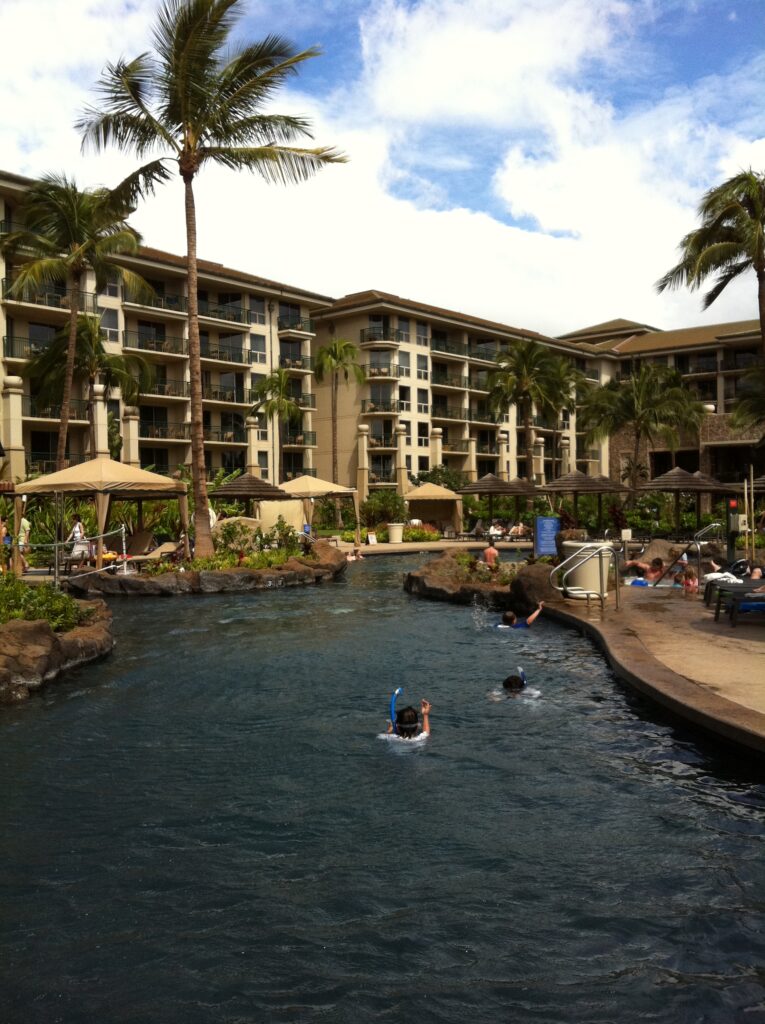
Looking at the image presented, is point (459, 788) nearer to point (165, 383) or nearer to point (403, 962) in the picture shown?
point (403, 962)

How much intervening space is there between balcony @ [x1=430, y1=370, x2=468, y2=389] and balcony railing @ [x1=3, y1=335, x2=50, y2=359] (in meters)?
27.7

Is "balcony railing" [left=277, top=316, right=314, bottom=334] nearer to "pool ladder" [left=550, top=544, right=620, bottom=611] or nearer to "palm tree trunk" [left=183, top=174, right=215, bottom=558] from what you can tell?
"palm tree trunk" [left=183, top=174, right=215, bottom=558]

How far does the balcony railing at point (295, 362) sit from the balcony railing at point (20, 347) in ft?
54.1

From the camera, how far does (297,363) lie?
55500 mm

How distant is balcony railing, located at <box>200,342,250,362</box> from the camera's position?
50734 mm

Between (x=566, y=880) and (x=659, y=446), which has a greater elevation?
(x=659, y=446)

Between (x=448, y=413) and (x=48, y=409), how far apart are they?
95.4 ft

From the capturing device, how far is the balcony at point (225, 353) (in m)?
50.7

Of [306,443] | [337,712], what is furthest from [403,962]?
[306,443]

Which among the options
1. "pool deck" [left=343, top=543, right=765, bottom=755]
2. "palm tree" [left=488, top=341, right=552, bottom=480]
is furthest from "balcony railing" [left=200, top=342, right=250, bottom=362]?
"pool deck" [left=343, top=543, right=765, bottom=755]

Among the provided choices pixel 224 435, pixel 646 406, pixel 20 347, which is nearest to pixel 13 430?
pixel 20 347

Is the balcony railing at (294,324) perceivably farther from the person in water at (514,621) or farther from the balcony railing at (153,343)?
the person in water at (514,621)

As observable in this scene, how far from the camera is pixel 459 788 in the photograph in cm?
751

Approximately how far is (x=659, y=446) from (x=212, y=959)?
63.6 meters
